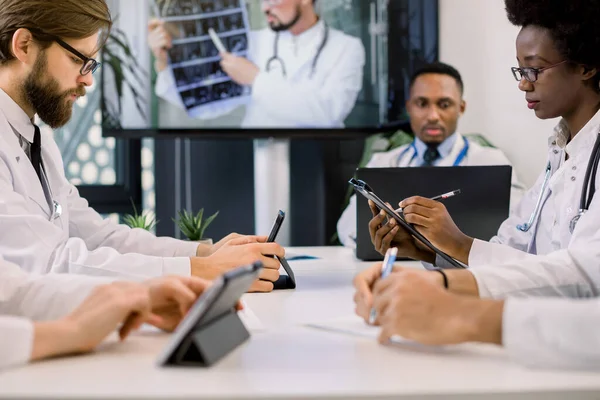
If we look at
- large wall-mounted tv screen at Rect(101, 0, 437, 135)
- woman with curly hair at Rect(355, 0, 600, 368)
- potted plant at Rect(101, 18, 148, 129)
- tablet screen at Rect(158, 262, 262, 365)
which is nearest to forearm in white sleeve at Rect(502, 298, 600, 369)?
woman with curly hair at Rect(355, 0, 600, 368)

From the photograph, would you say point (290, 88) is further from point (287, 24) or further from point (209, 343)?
point (209, 343)

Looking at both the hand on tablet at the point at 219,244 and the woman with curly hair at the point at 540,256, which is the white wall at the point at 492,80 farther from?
the hand on tablet at the point at 219,244

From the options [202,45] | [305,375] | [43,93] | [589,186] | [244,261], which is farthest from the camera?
[202,45]

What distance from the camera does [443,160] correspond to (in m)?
3.82

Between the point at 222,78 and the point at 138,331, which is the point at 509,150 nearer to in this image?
the point at 222,78

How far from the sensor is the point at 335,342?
3.75ft

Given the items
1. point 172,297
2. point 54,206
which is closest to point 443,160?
point 54,206

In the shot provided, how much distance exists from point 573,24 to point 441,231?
2.06 ft

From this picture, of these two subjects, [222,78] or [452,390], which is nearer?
[452,390]

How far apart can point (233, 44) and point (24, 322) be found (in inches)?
127

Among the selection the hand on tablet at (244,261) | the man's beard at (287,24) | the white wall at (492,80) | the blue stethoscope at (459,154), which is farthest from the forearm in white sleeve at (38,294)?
the man's beard at (287,24)

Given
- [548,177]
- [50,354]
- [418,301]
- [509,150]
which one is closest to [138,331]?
[50,354]

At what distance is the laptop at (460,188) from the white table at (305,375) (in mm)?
1162

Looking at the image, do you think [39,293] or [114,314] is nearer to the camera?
[114,314]
